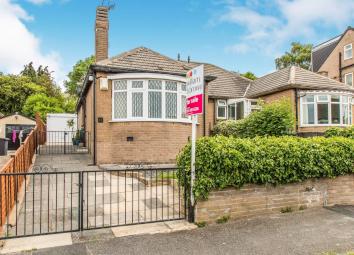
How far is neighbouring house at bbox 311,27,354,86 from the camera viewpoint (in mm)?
27406

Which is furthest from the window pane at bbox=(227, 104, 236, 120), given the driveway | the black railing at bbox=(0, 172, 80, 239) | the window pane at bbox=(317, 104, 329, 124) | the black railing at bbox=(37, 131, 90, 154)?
the driveway

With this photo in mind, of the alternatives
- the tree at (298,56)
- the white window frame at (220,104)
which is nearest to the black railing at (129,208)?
the white window frame at (220,104)

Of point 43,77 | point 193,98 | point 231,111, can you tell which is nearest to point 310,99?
point 231,111

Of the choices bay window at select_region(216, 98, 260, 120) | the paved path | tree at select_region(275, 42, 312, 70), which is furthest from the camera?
tree at select_region(275, 42, 312, 70)

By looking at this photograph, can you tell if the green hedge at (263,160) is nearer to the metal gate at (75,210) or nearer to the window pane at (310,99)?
the metal gate at (75,210)

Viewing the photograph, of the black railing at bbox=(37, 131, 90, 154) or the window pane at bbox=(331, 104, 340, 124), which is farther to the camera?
the window pane at bbox=(331, 104, 340, 124)

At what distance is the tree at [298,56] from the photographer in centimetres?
4194

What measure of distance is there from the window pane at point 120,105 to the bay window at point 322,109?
10.7 meters

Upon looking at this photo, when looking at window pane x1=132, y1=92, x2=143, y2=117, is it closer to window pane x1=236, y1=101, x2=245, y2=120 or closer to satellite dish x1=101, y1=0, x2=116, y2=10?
satellite dish x1=101, y1=0, x2=116, y2=10

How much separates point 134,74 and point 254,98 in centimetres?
1054

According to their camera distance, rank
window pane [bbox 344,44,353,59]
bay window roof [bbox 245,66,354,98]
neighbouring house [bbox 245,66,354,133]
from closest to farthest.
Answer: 1. bay window roof [bbox 245,66,354,98]
2. neighbouring house [bbox 245,66,354,133]
3. window pane [bbox 344,44,353,59]

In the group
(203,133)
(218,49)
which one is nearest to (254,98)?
(218,49)

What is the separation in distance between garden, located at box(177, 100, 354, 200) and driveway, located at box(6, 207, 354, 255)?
0.78 meters

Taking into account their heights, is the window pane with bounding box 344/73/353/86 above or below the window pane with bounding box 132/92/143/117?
above
